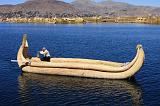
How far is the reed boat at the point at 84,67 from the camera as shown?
41781 mm

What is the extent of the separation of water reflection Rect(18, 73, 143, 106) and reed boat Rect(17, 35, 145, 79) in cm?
79

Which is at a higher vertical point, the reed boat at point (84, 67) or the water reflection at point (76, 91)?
the reed boat at point (84, 67)

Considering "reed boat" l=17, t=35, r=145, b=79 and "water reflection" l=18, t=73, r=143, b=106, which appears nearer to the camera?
"water reflection" l=18, t=73, r=143, b=106

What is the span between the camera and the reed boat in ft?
137

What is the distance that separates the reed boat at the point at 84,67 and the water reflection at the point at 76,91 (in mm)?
787

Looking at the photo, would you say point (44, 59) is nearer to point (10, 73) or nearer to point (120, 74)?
point (10, 73)

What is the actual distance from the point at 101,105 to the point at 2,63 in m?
24.6

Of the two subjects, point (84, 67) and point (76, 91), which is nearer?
point (76, 91)

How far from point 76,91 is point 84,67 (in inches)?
258

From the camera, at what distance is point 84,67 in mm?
43531

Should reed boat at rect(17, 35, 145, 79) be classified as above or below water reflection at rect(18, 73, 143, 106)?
above

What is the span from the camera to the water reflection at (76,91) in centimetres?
3394

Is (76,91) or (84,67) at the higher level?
(84,67)

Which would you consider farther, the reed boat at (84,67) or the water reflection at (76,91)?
the reed boat at (84,67)
